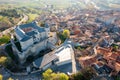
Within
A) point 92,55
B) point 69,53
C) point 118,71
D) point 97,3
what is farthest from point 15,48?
point 97,3

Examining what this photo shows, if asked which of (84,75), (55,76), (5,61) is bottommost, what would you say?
(84,75)

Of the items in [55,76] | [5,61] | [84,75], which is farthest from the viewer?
[5,61]

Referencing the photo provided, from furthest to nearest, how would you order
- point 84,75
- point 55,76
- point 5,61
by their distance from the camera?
1. point 5,61
2. point 84,75
3. point 55,76

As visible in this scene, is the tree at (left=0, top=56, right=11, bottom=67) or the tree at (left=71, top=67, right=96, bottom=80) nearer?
the tree at (left=71, top=67, right=96, bottom=80)

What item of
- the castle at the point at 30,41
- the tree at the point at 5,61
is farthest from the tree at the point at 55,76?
the tree at the point at 5,61

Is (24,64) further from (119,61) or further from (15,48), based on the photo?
(119,61)

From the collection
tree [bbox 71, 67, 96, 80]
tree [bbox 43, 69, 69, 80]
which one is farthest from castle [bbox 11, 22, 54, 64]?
tree [bbox 71, 67, 96, 80]

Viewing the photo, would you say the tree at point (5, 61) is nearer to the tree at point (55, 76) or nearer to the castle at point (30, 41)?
the castle at point (30, 41)

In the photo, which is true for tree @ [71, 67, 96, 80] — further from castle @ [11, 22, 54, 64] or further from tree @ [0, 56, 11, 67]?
tree @ [0, 56, 11, 67]

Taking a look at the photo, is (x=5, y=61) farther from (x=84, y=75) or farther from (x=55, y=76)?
(x=84, y=75)

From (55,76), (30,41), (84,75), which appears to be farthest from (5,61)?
(84,75)

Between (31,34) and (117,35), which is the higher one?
(31,34)
